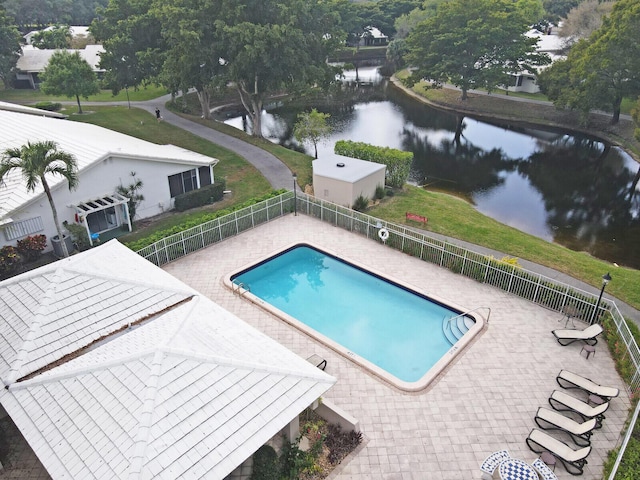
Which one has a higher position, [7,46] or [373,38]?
[7,46]

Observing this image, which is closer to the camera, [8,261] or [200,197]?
[8,261]

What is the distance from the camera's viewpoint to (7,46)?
191ft

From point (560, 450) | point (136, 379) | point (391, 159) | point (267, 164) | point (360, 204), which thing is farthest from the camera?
point (267, 164)

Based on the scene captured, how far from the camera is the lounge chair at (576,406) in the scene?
12633 mm

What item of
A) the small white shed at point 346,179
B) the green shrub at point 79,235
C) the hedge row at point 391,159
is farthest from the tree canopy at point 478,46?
the green shrub at point 79,235

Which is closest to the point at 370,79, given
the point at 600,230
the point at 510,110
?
the point at 510,110

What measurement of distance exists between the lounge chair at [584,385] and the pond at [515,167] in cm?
1490

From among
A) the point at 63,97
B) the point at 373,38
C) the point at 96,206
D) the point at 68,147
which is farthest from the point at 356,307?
the point at 373,38

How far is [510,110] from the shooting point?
5666 centimetres

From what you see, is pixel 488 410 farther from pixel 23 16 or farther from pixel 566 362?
pixel 23 16

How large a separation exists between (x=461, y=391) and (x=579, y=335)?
16.4ft

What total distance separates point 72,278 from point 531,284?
16.5m

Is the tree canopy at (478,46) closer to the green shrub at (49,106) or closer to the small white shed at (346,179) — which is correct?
the small white shed at (346,179)

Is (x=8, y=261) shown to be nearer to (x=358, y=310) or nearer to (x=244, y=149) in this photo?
(x=358, y=310)
